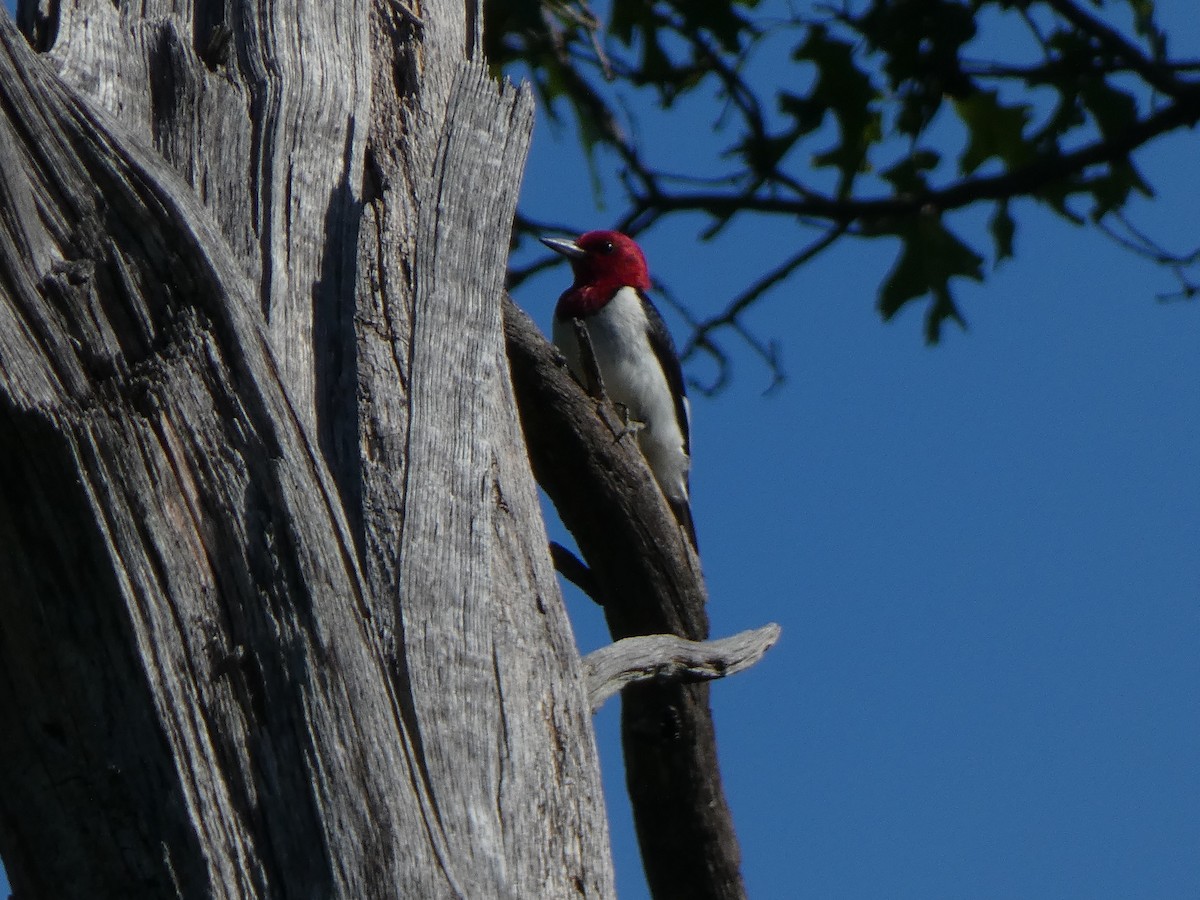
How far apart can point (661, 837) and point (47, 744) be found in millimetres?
1960

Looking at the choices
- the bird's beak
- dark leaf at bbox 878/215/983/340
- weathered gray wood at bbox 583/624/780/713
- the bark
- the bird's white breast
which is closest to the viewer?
the bark

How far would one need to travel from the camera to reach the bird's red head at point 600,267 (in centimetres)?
632

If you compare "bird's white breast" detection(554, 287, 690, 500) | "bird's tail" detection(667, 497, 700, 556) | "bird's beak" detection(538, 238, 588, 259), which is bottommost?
"bird's tail" detection(667, 497, 700, 556)

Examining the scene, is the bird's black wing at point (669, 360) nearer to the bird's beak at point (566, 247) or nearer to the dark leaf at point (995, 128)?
the bird's beak at point (566, 247)

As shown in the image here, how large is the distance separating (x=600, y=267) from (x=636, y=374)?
2.50ft

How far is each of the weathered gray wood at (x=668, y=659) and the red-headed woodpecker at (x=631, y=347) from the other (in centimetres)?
285

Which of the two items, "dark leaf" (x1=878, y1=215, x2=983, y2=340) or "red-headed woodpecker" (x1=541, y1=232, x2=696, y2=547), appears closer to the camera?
"dark leaf" (x1=878, y1=215, x2=983, y2=340)

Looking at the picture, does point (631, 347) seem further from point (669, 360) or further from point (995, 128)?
point (995, 128)

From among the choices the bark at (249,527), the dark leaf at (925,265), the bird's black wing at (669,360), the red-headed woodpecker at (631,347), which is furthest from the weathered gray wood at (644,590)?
the bird's black wing at (669,360)

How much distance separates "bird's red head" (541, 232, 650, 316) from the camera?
632 centimetres

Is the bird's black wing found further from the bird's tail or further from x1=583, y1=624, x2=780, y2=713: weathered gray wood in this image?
x1=583, y1=624, x2=780, y2=713: weathered gray wood

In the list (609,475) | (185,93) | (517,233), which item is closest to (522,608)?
(185,93)

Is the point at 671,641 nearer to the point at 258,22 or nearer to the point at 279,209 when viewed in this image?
the point at 279,209

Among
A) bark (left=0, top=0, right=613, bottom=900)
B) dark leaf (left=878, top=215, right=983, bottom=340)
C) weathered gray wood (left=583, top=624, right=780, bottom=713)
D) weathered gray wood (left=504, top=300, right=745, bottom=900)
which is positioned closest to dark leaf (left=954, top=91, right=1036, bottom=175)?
dark leaf (left=878, top=215, right=983, bottom=340)
